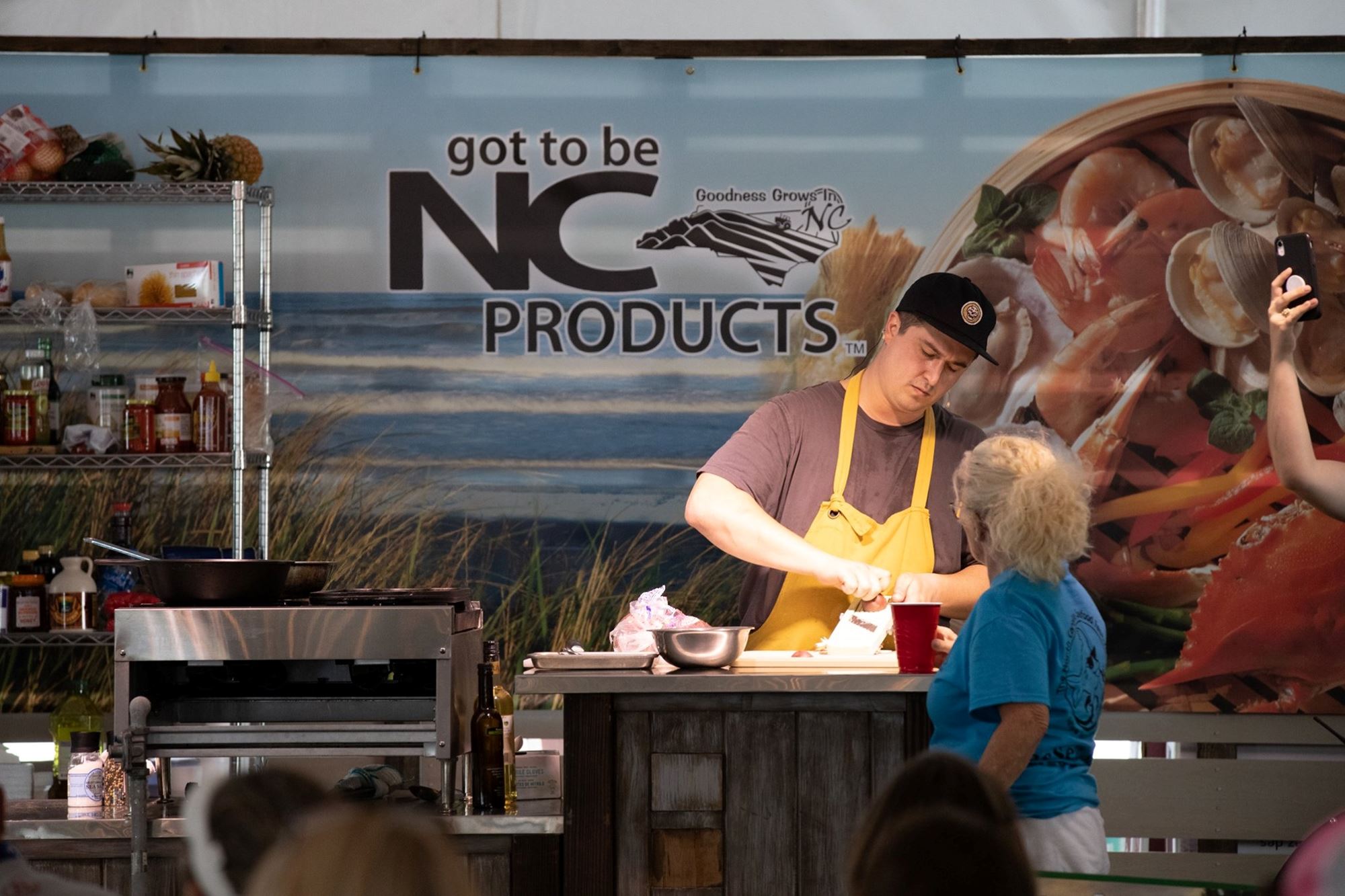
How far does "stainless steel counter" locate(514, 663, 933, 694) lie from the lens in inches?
110

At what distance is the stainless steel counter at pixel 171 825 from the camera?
2.88 metres

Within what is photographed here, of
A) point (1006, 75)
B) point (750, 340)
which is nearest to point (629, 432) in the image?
point (750, 340)

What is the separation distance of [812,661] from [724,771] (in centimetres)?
32

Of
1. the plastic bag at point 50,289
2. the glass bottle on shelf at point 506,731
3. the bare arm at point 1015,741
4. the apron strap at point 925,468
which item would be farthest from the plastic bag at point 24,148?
the bare arm at point 1015,741

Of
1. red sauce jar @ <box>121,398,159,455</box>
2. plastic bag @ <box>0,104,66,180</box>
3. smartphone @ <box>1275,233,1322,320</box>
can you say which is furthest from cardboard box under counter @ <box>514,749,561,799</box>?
plastic bag @ <box>0,104,66,180</box>

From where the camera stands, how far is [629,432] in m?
4.45

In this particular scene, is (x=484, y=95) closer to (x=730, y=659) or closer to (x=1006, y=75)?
(x=1006, y=75)

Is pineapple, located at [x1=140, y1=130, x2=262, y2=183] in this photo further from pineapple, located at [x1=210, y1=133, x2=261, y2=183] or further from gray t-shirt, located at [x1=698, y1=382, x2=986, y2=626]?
gray t-shirt, located at [x1=698, y1=382, x2=986, y2=626]

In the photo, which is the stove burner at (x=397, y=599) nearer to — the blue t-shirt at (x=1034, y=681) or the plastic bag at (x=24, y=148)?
the blue t-shirt at (x=1034, y=681)

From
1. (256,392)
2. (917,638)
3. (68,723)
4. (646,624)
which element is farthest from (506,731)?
(256,392)

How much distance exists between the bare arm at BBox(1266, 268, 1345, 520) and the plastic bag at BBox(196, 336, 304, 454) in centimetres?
269

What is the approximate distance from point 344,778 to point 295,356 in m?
1.75

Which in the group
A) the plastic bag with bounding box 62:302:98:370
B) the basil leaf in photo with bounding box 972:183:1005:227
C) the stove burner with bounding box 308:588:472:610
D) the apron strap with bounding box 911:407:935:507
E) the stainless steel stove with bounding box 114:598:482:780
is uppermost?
the basil leaf in photo with bounding box 972:183:1005:227

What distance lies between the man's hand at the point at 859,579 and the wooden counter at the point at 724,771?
0.51 meters
